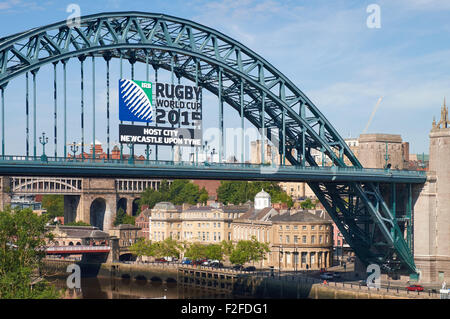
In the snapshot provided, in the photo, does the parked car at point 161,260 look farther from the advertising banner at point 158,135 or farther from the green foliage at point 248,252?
the advertising banner at point 158,135

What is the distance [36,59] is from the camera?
83625mm

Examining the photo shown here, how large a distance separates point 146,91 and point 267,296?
127ft

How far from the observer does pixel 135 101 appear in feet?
313

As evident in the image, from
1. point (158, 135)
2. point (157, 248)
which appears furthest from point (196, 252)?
point (158, 135)

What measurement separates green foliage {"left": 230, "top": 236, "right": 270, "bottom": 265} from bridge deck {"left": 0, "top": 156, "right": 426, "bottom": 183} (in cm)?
3425

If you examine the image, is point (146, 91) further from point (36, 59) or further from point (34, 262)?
point (34, 262)

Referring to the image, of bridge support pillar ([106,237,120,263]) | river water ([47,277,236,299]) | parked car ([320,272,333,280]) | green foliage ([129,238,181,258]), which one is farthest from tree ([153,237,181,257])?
parked car ([320,272,333,280])

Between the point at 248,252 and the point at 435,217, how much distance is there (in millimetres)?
38691

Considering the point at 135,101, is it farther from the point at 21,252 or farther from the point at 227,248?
the point at 227,248

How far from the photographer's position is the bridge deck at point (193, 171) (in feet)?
263

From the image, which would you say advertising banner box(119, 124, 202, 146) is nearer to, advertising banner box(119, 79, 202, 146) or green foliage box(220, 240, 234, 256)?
advertising banner box(119, 79, 202, 146)

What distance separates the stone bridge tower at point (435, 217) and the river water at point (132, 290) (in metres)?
30.3
